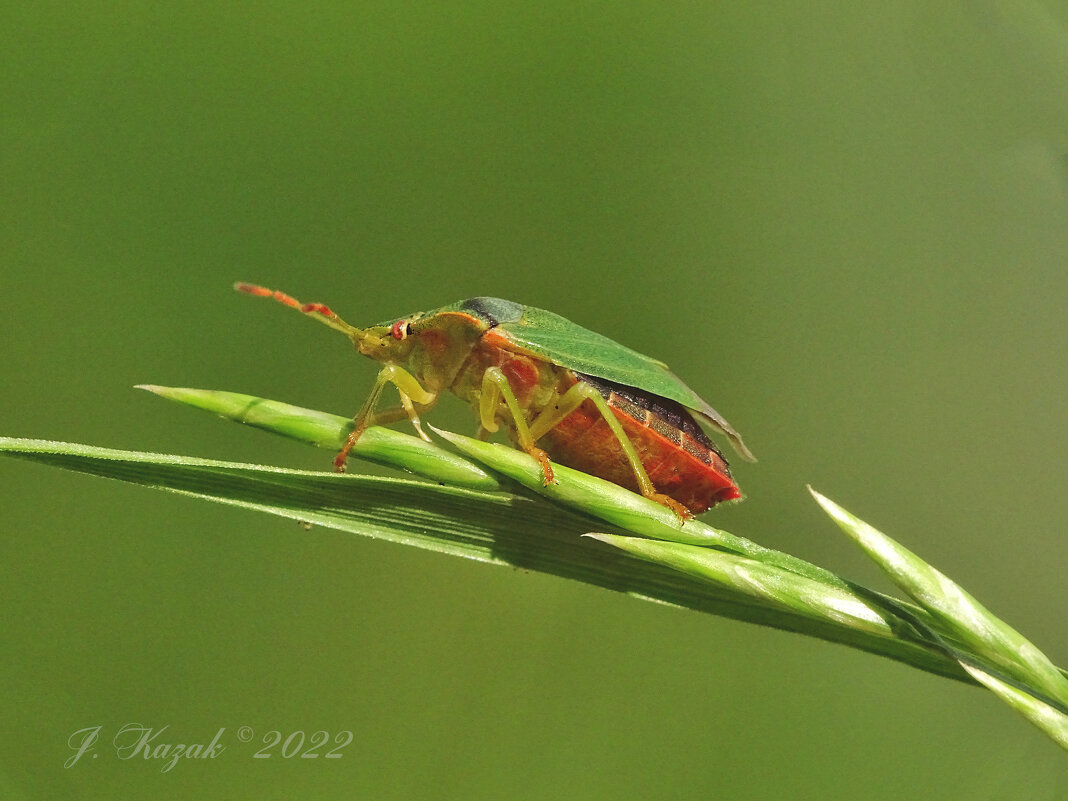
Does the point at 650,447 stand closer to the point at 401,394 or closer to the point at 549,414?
the point at 549,414

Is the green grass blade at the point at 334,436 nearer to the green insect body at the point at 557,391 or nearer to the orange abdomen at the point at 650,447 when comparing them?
the green insect body at the point at 557,391

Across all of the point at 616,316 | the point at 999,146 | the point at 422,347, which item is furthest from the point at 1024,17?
the point at 422,347

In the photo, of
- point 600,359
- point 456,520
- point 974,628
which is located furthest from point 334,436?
point 974,628

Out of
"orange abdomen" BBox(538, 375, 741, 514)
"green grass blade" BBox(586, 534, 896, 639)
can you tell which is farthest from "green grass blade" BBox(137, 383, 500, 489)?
"orange abdomen" BBox(538, 375, 741, 514)

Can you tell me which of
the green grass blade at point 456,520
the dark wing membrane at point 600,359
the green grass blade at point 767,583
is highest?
the dark wing membrane at point 600,359

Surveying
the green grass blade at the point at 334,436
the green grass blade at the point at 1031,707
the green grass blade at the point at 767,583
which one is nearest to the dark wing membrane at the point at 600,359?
the green grass blade at the point at 334,436

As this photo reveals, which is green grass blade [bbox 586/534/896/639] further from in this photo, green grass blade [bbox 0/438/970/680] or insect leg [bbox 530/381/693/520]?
insect leg [bbox 530/381/693/520]

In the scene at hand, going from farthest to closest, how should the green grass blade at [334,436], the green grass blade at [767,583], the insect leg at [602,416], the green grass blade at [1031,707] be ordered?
the insect leg at [602,416], the green grass blade at [334,436], the green grass blade at [767,583], the green grass blade at [1031,707]
